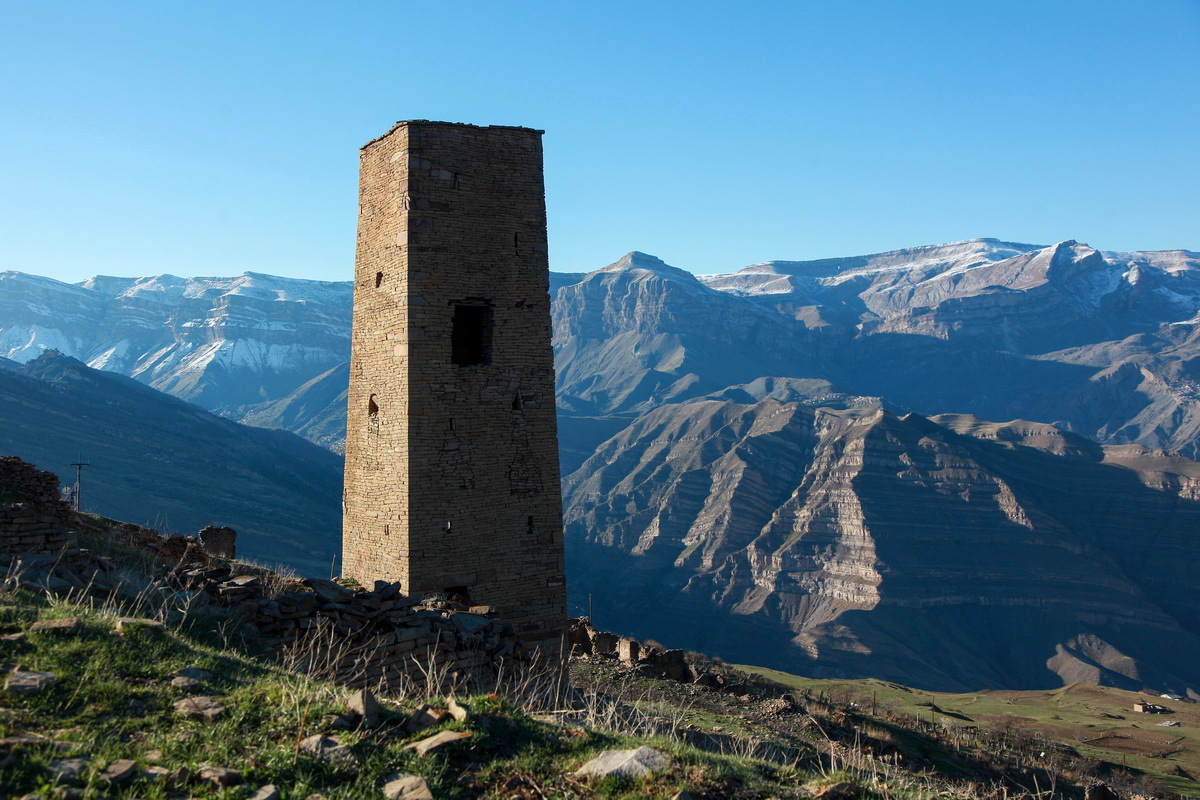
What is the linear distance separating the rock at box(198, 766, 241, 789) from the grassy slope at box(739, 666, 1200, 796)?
32.7m

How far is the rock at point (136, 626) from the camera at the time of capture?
727 cm

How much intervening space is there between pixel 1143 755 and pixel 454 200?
128ft

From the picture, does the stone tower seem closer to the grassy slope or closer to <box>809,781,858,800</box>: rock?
<box>809,781,858,800</box>: rock

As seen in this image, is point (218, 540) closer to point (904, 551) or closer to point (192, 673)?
point (192, 673)

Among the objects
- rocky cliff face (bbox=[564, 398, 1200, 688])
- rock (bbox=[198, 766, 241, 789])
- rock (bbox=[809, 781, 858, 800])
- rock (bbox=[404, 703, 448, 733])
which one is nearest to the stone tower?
rock (bbox=[404, 703, 448, 733])

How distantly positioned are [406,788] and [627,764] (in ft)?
4.65

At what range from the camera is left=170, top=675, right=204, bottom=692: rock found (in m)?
6.65

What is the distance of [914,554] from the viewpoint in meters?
130

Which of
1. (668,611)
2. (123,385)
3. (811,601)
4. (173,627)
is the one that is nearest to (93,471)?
(123,385)

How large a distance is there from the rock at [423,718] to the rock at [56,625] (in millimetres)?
2715

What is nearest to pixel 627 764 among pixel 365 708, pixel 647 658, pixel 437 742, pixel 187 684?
pixel 437 742

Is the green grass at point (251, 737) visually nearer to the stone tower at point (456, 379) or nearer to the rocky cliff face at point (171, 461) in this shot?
the stone tower at point (456, 379)

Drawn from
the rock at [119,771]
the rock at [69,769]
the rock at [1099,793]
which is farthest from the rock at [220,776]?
the rock at [1099,793]

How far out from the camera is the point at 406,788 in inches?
219
